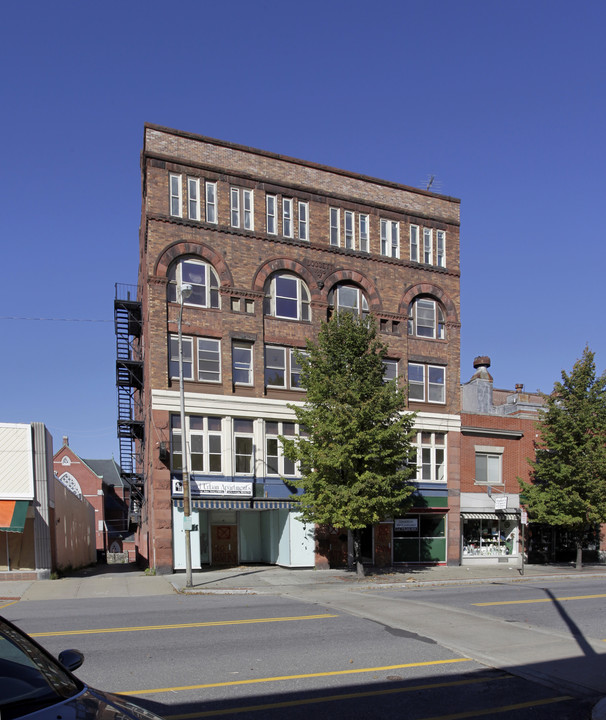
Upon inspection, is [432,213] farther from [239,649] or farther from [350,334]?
[239,649]

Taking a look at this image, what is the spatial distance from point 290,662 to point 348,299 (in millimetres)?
21565

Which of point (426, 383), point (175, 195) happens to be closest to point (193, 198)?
point (175, 195)

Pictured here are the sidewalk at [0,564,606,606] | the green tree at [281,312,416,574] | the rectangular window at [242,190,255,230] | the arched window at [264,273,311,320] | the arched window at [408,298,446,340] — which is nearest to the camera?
the sidewalk at [0,564,606,606]

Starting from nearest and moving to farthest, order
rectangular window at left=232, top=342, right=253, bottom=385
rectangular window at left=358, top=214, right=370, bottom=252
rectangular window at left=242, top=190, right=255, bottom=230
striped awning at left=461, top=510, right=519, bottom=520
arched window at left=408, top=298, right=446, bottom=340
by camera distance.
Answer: rectangular window at left=232, top=342, right=253, bottom=385, rectangular window at left=242, top=190, right=255, bottom=230, rectangular window at left=358, top=214, right=370, bottom=252, striped awning at left=461, top=510, right=519, bottom=520, arched window at left=408, top=298, right=446, bottom=340

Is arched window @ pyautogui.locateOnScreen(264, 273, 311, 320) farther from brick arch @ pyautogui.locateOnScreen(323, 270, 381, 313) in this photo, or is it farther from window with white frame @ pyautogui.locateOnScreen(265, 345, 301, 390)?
window with white frame @ pyautogui.locateOnScreen(265, 345, 301, 390)

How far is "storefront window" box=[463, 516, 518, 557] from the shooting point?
3058 cm

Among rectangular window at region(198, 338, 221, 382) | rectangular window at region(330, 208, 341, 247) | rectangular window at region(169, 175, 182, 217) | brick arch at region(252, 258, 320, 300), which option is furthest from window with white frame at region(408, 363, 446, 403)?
rectangular window at region(169, 175, 182, 217)

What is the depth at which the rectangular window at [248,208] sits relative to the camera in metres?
27.7

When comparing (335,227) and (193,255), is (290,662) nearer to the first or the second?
(193,255)

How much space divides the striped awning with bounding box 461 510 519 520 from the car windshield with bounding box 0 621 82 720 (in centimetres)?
2783

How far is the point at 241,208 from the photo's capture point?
27.6m

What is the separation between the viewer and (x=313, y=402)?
74.6 ft

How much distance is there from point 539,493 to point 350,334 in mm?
13560

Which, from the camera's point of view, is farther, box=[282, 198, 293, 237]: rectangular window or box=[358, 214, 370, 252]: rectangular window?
box=[358, 214, 370, 252]: rectangular window
